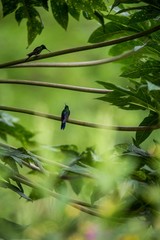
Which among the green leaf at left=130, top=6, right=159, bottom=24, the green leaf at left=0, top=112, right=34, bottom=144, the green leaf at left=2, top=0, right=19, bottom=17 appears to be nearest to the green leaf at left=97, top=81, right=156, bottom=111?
the green leaf at left=130, top=6, right=159, bottom=24

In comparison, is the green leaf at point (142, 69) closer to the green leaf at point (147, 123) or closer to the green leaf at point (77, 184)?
the green leaf at point (147, 123)

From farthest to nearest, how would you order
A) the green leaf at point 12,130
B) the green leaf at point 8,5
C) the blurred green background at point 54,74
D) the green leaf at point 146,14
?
the blurred green background at point 54,74
the green leaf at point 12,130
the green leaf at point 8,5
the green leaf at point 146,14

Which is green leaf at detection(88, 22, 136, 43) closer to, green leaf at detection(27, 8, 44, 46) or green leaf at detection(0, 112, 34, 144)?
green leaf at detection(27, 8, 44, 46)

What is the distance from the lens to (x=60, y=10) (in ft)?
3.67

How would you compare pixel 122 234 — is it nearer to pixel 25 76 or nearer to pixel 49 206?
pixel 49 206

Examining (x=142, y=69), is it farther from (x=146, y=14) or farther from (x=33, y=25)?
(x=33, y=25)

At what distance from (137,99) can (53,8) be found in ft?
0.77

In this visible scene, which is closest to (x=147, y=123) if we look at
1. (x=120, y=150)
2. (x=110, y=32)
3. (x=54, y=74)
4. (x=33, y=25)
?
(x=120, y=150)

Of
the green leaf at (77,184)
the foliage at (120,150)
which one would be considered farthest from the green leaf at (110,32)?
the green leaf at (77,184)

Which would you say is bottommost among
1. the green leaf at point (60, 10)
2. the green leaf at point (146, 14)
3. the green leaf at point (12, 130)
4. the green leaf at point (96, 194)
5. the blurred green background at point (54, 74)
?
the blurred green background at point (54, 74)

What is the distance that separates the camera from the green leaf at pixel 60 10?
3.65 feet

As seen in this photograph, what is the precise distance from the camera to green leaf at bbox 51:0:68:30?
1.11 metres

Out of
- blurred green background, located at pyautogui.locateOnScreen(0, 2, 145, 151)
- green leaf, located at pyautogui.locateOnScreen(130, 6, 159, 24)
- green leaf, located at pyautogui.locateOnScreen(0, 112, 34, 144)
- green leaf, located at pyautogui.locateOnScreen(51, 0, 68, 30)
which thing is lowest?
blurred green background, located at pyautogui.locateOnScreen(0, 2, 145, 151)

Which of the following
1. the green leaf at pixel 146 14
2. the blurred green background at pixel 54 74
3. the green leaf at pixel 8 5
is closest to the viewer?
the green leaf at pixel 146 14
